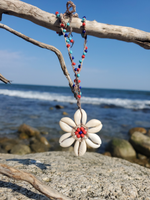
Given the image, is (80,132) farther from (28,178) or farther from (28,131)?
(28,131)

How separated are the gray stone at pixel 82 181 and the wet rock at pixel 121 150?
2.28m

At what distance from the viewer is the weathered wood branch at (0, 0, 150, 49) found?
75.1 inches

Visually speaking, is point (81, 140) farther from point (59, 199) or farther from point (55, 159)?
point (55, 159)

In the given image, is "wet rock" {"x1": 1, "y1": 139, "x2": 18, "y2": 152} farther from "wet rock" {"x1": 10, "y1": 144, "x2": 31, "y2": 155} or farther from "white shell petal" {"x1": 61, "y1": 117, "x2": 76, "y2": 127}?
"white shell petal" {"x1": 61, "y1": 117, "x2": 76, "y2": 127}

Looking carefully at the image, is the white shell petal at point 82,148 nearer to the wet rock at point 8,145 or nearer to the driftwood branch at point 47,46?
the driftwood branch at point 47,46

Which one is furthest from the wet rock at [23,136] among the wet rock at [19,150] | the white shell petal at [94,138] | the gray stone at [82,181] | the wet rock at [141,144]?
the white shell petal at [94,138]

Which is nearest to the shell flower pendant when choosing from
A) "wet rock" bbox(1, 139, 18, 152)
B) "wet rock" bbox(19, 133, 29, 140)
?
"wet rock" bbox(1, 139, 18, 152)

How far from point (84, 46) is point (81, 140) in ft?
4.29

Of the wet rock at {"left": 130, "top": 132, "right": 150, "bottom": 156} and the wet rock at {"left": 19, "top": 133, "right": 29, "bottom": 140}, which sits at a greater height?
the wet rock at {"left": 130, "top": 132, "right": 150, "bottom": 156}

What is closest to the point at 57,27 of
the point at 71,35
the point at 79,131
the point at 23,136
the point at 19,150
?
the point at 71,35

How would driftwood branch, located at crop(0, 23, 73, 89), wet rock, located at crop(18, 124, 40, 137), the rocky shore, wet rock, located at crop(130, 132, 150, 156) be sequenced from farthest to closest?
wet rock, located at crop(18, 124, 40, 137) < wet rock, located at crop(130, 132, 150, 156) < the rocky shore < driftwood branch, located at crop(0, 23, 73, 89)

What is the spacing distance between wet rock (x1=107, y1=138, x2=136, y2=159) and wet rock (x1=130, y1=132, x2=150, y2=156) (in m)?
0.29

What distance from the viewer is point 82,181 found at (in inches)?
85.4

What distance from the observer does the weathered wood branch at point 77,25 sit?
1907 millimetres
